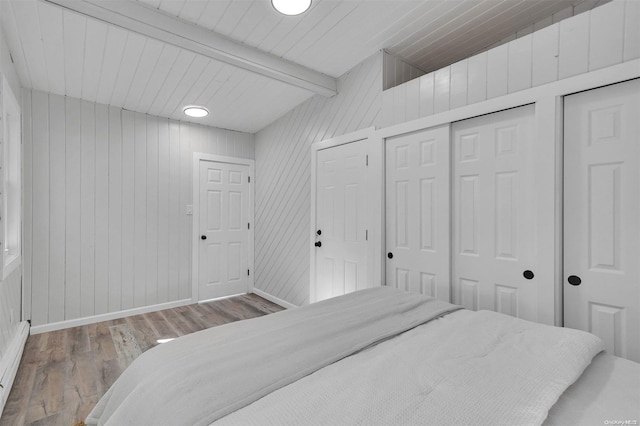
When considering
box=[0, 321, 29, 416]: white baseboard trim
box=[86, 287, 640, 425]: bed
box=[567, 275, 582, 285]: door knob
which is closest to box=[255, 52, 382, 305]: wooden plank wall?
box=[567, 275, 582, 285]: door knob

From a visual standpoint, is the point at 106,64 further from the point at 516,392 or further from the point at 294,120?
the point at 516,392

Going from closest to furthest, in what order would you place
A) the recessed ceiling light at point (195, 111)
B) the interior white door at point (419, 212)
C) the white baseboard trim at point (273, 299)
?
the interior white door at point (419, 212), the recessed ceiling light at point (195, 111), the white baseboard trim at point (273, 299)

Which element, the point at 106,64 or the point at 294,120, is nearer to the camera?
the point at 106,64

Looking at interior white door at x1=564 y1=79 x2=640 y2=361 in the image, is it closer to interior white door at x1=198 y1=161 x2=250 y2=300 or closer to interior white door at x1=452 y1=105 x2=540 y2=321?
interior white door at x1=452 y1=105 x2=540 y2=321

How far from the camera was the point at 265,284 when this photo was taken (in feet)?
14.2

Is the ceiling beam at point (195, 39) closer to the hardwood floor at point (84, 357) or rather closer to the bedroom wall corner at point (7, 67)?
the bedroom wall corner at point (7, 67)

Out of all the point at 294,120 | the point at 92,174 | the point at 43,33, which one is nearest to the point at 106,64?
the point at 43,33

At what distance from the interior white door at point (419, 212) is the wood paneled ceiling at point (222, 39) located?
2.78 feet

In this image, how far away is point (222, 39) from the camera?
238cm

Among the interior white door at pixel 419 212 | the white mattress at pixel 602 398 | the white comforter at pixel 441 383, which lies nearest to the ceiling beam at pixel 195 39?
the interior white door at pixel 419 212

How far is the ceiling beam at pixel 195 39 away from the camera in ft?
6.27

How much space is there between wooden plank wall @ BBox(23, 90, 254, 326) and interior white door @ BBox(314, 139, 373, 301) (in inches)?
75.1

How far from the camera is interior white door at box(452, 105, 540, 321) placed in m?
1.89

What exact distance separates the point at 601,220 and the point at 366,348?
1.50 meters
